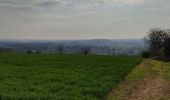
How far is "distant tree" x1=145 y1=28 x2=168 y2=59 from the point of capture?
6953 cm

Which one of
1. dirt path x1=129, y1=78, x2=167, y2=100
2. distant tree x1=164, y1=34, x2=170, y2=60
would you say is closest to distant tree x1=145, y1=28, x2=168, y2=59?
distant tree x1=164, y1=34, x2=170, y2=60

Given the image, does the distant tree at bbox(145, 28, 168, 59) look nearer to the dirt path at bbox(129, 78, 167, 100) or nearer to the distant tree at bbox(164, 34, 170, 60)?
the distant tree at bbox(164, 34, 170, 60)

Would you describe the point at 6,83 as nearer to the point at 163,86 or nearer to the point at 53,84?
the point at 53,84

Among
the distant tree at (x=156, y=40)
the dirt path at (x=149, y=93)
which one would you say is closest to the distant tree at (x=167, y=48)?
the distant tree at (x=156, y=40)

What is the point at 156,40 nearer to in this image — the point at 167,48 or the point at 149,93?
the point at 167,48

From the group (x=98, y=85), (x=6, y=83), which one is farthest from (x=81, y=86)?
(x=6, y=83)

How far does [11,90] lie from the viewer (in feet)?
49.5

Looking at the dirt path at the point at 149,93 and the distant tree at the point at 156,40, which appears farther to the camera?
the distant tree at the point at 156,40

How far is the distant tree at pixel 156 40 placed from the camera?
69.5 m

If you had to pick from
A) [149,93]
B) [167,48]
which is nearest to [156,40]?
[167,48]

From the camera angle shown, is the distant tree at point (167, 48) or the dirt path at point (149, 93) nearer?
the dirt path at point (149, 93)

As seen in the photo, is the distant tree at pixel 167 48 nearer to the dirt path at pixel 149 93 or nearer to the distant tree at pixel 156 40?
the distant tree at pixel 156 40

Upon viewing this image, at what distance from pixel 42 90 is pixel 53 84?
191cm

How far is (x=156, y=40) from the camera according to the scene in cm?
7662
